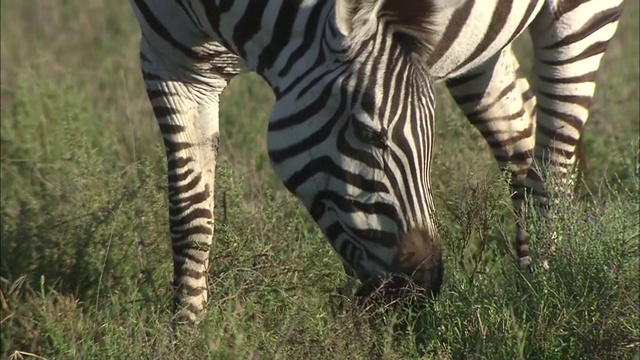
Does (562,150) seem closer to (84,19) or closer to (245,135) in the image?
(245,135)

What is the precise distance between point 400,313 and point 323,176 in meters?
0.55

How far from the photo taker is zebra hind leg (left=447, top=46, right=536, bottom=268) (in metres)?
4.85

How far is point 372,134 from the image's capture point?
3383 mm

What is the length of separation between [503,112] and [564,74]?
517mm

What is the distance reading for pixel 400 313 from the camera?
3.72 metres

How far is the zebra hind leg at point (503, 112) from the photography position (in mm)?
4852

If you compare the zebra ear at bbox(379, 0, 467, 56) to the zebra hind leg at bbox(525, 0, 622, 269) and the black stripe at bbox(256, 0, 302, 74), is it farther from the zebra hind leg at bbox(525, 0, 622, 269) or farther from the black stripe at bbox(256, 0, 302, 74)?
the zebra hind leg at bbox(525, 0, 622, 269)

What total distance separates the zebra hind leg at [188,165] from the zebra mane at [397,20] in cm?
115

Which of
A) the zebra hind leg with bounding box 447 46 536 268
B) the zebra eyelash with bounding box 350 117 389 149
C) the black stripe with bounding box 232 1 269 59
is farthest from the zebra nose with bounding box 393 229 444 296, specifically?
the zebra hind leg with bounding box 447 46 536 268

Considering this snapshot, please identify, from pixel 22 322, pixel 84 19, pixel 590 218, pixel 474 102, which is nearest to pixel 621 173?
pixel 474 102

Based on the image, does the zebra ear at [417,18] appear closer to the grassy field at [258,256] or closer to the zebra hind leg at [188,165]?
the grassy field at [258,256]

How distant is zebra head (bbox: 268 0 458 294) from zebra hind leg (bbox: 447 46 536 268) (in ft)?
4.48

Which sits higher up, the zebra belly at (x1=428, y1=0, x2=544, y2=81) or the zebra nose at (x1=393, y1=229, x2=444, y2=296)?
the zebra belly at (x1=428, y1=0, x2=544, y2=81)

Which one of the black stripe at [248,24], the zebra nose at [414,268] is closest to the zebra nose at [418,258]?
the zebra nose at [414,268]
